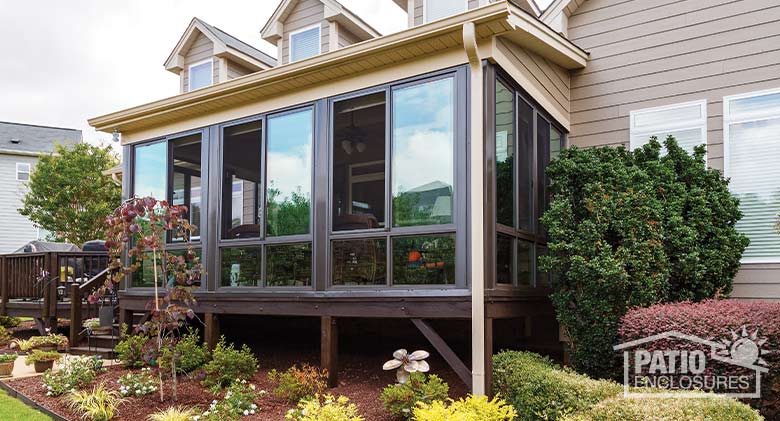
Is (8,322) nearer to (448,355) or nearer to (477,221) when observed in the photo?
(448,355)

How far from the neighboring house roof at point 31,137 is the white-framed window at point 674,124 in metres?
22.6

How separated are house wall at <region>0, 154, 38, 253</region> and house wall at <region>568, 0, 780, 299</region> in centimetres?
2333

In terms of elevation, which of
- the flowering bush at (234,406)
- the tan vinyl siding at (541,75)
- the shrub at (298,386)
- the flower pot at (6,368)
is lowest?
the flower pot at (6,368)

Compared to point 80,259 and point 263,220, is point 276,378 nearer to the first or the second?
point 263,220

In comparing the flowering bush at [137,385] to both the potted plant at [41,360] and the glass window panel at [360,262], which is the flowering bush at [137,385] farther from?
the glass window panel at [360,262]

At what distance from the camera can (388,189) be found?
6320mm

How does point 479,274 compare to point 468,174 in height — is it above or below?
below

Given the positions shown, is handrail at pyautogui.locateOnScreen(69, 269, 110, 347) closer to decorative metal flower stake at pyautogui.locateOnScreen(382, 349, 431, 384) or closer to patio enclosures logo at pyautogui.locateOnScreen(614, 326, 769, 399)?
decorative metal flower stake at pyautogui.locateOnScreen(382, 349, 431, 384)

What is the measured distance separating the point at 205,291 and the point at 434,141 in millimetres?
3727

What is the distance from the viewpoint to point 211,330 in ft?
25.8

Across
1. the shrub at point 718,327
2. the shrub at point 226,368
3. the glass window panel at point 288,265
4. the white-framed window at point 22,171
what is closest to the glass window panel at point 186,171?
the glass window panel at point 288,265

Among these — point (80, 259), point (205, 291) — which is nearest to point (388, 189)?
point (205, 291)

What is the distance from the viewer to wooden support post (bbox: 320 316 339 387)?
6590 millimetres

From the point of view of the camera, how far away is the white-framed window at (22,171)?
80.6 ft
